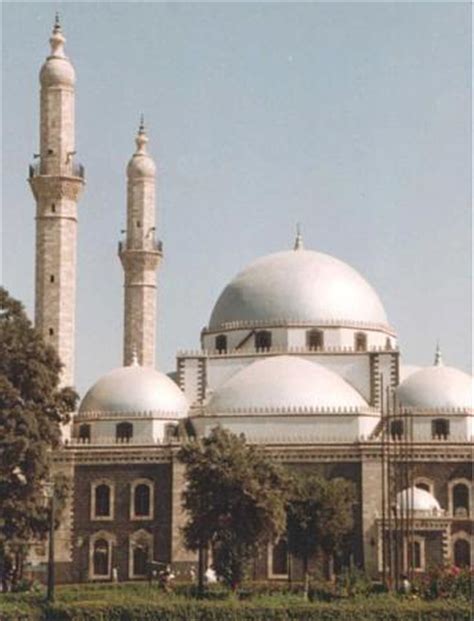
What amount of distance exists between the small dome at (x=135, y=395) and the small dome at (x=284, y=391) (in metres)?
1.57

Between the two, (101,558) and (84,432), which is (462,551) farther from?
(84,432)

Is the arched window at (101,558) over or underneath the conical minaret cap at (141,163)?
underneath

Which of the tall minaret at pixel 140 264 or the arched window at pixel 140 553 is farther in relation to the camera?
the tall minaret at pixel 140 264

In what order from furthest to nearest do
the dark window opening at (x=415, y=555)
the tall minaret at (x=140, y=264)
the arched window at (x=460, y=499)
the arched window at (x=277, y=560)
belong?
the tall minaret at (x=140, y=264), the arched window at (x=460, y=499), the arched window at (x=277, y=560), the dark window opening at (x=415, y=555)

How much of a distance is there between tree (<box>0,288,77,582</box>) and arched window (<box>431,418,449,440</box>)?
1967 cm

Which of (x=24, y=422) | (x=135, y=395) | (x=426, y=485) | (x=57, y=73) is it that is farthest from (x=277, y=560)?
(x=57, y=73)

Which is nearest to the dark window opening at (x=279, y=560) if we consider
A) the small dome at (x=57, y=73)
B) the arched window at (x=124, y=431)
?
the arched window at (x=124, y=431)

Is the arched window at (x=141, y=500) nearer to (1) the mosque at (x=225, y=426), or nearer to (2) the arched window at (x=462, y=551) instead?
(1) the mosque at (x=225, y=426)

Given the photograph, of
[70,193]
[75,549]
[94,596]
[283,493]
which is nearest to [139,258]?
[70,193]

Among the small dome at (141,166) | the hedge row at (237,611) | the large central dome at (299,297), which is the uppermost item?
the small dome at (141,166)

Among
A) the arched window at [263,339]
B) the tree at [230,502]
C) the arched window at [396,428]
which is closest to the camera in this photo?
the tree at [230,502]

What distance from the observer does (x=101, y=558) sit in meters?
59.7

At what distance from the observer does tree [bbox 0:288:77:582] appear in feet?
137

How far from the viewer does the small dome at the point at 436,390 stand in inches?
2382
